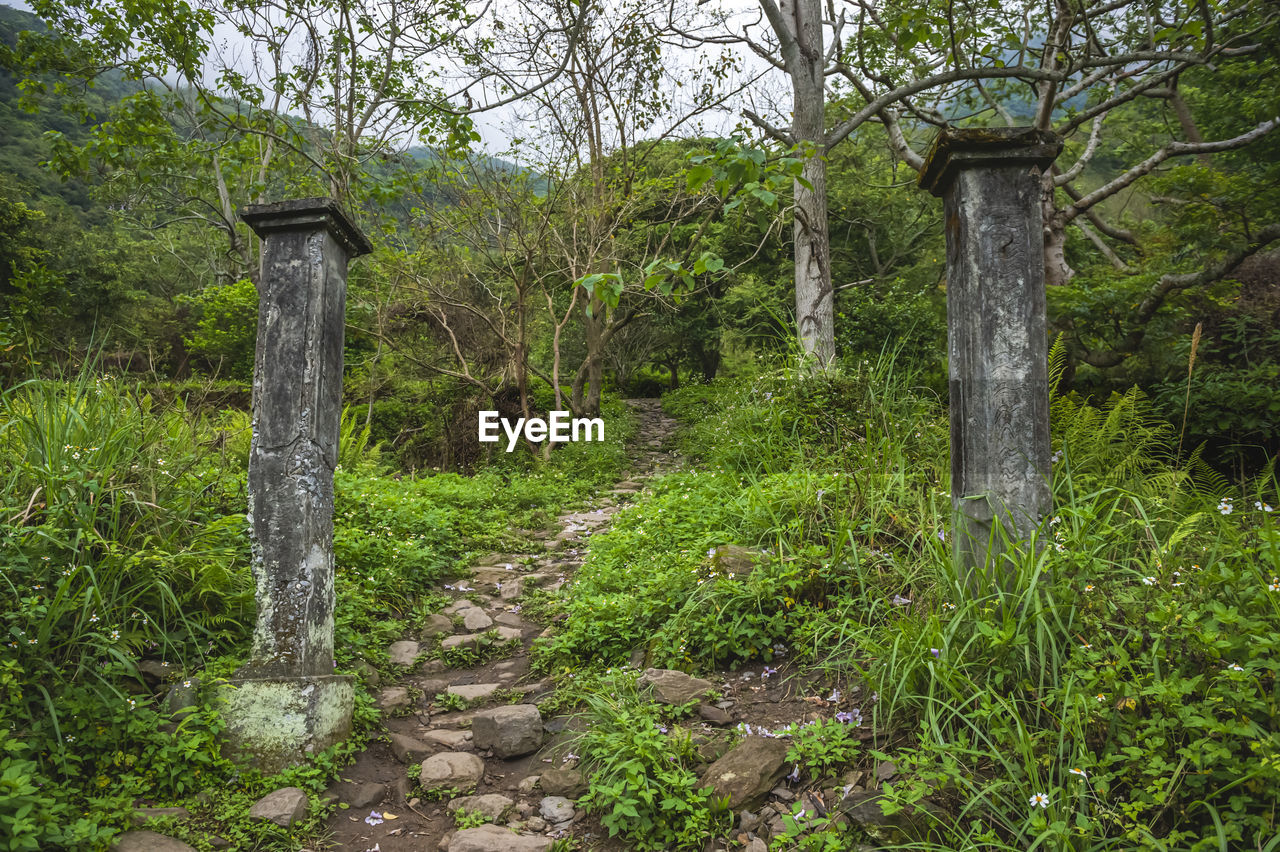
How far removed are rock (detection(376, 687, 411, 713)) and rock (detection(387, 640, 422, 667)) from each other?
302mm

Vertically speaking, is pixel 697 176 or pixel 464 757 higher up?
pixel 697 176

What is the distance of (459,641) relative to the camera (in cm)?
406

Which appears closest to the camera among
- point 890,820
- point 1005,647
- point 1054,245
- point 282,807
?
→ point 890,820

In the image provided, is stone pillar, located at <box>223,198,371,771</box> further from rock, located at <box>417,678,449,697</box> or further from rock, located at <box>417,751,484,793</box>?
rock, located at <box>417,678,449,697</box>

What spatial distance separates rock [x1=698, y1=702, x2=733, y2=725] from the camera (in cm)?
279

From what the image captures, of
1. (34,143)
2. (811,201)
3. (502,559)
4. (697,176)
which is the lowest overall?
(502,559)

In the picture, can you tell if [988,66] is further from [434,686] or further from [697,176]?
[434,686]

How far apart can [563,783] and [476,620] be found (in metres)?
1.81

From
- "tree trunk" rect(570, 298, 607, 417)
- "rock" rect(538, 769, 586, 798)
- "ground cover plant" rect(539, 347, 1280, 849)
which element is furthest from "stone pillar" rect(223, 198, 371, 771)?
"tree trunk" rect(570, 298, 607, 417)

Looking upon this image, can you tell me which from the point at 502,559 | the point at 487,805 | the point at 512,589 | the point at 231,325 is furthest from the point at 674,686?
the point at 231,325

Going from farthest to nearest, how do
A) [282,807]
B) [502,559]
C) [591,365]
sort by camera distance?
[591,365] → [502,559] → [282,807]

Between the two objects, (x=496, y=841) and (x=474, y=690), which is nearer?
(x=496, y=841)

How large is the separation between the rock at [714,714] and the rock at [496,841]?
77 cm

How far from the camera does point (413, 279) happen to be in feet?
31.9
